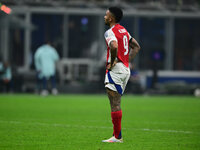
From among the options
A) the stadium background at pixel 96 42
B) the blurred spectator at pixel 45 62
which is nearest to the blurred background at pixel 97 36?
the stadium background at pixel 96 42

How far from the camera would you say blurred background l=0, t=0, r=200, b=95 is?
109ft

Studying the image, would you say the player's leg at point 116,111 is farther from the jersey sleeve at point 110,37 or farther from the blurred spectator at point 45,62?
the blurred spectator at point 45,62

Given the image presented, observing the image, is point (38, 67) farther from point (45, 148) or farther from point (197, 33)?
point (45, 148)

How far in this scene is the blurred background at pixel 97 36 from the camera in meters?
33.4

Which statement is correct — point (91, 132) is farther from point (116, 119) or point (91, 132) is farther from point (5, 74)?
point (5, 74)

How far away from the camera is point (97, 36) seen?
35188mm

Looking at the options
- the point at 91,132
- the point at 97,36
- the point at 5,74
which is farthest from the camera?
the point at 97,36

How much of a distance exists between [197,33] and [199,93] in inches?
374

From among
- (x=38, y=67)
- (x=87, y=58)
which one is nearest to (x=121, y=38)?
(x=38, y=67)

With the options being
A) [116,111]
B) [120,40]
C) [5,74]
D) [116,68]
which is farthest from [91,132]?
[5,74]

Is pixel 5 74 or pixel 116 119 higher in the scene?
pixel 116 119

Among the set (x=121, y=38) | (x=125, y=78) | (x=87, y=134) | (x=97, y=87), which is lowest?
(x=97, y=87)

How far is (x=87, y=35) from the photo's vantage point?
1374 inches

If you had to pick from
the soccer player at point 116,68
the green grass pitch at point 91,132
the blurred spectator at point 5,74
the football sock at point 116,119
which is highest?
the soccer player at point 116,68
